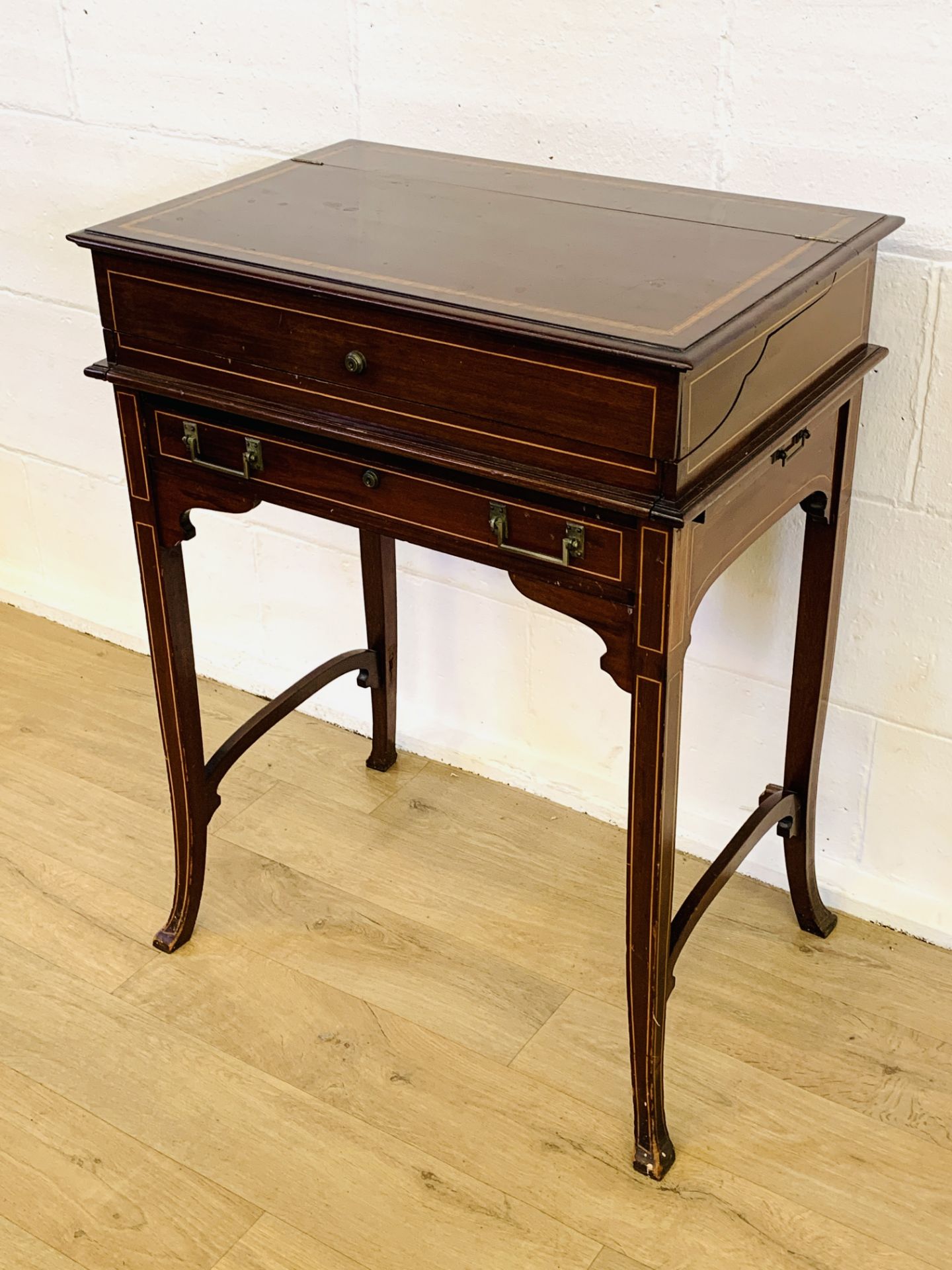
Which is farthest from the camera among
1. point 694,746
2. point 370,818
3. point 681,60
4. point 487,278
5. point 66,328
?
point 66,328

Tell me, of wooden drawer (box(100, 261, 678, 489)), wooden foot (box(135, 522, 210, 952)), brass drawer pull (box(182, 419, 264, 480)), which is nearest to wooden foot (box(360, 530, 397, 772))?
wooden foot (box(135, 522, 210, 952))

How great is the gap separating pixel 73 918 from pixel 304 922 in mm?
398

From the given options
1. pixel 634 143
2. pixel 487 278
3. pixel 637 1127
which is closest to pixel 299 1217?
pixel 637 1127

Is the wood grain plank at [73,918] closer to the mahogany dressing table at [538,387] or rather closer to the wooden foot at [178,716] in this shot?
the wooden foot at [178,716]

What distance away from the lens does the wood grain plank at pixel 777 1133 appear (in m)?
1.84

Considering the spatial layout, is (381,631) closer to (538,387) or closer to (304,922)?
(304,922)

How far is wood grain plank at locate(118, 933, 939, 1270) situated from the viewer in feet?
5.95

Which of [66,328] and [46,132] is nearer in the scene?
[46,132]

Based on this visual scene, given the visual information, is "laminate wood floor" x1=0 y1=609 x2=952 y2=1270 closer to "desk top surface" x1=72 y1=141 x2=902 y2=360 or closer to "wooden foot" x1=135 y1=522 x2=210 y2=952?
"wooden foot" x1=135 y1=522 x2=210 y2=952

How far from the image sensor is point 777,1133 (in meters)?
1.95

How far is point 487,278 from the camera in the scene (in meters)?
1.58

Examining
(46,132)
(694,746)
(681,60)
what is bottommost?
(694,746)

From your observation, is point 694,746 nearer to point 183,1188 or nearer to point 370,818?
point 370,818

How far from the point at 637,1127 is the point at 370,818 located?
89cm
